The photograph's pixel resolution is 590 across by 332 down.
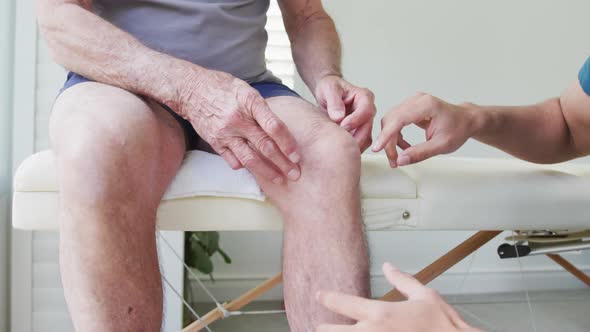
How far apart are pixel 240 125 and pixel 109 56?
25 centimetres

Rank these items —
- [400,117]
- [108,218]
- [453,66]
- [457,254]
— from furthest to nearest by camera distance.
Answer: [453,66], [457,254], [400,117], [108,218]

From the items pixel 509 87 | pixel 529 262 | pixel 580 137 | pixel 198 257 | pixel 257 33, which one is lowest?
pixel 529 262

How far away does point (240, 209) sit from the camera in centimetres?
109

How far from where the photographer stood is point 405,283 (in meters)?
0.65

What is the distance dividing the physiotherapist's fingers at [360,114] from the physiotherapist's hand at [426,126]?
4 centimetres

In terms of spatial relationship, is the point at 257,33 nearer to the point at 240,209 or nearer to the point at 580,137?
the point at 240,209

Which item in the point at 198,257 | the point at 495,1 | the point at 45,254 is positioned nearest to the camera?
the point at 45,254

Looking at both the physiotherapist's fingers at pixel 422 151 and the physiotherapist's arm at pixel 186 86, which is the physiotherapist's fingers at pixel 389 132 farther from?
the physiotherapist's arm at pixel 186 86

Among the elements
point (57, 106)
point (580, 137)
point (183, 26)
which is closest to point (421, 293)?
point (57, 106)

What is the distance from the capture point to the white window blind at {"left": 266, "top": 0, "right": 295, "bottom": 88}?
2.77 metres

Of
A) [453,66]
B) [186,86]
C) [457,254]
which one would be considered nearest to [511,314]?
[453,66]

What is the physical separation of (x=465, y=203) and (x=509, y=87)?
2030 mm

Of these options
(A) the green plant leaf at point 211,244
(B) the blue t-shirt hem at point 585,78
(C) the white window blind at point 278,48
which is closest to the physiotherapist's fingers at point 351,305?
(B) the blue t-shirt hem at point 585,78

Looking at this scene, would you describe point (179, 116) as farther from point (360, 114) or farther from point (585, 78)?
point (585, 78)
